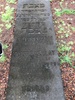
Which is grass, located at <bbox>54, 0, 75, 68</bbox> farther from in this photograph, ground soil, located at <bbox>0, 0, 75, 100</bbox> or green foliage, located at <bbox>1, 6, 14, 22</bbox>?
green foliage, located at <bbox>1, 6, 14, 22</bbox>

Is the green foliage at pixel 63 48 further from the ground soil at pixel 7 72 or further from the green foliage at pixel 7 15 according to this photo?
the green foliage at pixel 7 15

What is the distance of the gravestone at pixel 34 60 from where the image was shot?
Result: 17.4 feet

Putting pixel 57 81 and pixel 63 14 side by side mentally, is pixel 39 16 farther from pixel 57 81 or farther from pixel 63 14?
pixel 57 81

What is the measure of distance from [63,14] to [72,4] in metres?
0.77

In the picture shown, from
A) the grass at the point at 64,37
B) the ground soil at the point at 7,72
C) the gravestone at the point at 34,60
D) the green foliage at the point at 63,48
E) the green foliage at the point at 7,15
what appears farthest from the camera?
the green foliage at the point at 7,15

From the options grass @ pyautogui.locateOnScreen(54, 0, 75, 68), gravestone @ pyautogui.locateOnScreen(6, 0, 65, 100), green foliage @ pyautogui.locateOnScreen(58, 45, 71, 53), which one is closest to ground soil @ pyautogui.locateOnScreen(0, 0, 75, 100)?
grass @ pyautogui.locateOnScreen(54, 0, 75, 68)

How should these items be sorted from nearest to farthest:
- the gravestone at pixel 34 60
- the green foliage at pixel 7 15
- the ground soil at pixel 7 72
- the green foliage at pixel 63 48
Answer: the gravestone at pixel 34 60 < the ground soil at pixel 7 72 < the green foliage at pixel 63 48 < the green foliage at pixel 7 15

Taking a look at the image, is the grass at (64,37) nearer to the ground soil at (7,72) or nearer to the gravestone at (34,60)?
the ground soil at (7,72)

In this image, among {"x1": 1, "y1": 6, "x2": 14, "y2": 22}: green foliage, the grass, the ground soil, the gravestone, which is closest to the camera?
the gravestone

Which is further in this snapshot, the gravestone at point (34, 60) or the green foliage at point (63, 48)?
the green foliage at point (63, 48)

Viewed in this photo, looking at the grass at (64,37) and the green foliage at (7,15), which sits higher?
the green foliage at (7,15)

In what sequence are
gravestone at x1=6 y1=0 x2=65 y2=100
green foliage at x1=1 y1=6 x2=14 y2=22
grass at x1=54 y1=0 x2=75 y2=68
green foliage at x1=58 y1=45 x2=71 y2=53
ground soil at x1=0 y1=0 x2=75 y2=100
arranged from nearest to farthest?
1. gravestone at x1=6 y1=0 x2=65 y2=100
2. ground soil at x1=0 y1=0 x2=75 y2=100
3. grass at x1=54 y1=0 x2=75 y2=68
4. green foliage at x1=58 y1=45 x2=71 y2=53
5. green foliage at x1=1 y1=6 x2=14 y2=22

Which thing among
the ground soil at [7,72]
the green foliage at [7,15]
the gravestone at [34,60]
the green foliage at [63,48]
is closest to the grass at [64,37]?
the green foliage at [63,48]

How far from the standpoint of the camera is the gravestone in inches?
209
